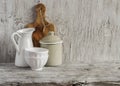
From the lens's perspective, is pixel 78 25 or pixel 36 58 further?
pixel 78 25

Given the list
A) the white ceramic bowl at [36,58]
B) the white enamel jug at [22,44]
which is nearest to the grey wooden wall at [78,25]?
the white enamel jug at [22,44]

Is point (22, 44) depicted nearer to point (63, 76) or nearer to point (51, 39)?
point (51, 39)

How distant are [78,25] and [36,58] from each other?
1.10 ft

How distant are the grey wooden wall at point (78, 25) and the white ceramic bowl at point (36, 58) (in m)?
0.19

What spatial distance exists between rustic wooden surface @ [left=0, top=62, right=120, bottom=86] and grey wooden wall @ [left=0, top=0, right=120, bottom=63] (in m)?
0.10

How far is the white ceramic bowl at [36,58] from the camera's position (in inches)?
45.4

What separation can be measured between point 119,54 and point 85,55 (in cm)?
19

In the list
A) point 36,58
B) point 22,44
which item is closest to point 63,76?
point 36,58

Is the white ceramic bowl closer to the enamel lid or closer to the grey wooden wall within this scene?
the enamel lid

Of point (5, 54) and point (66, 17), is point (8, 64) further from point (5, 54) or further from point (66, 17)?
point (66, 17)

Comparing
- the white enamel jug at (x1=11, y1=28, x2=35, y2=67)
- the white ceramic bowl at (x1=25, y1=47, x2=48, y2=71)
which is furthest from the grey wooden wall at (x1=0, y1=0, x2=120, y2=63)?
the white ceramic bowl at (x1=25, y1=47, x2=48, y2=71)

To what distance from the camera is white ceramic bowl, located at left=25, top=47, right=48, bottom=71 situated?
1153mm

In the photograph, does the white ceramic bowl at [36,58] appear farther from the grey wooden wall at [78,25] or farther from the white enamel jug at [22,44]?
the grey wooden wall at [78,25]

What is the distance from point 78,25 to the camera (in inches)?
53.9
